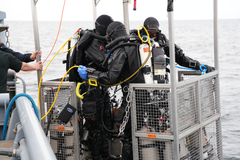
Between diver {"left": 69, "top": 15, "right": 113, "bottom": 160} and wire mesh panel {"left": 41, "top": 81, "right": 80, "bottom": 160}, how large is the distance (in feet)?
0.72

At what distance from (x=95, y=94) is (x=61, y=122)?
2.09 ft

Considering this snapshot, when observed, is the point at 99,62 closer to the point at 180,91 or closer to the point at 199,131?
the point at 180,91

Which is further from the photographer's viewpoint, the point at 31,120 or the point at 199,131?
the point at 199,131

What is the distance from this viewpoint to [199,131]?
3873 mm

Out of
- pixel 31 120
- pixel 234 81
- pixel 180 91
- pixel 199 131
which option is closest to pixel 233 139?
pixel 199 131

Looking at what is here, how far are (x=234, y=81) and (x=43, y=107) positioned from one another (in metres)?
15.5

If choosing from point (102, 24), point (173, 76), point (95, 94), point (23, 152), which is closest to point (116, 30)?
point (102, 24)

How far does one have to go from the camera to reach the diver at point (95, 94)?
421cm

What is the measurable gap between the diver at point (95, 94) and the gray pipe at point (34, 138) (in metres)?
2.73

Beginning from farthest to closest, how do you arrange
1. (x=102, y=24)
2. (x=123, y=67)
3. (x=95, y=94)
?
(x=102, y=24), (x=95, y=94), (x=123, y=67)

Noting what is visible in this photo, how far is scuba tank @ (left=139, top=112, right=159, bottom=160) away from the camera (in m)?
3.69

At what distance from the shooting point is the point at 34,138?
1.08m

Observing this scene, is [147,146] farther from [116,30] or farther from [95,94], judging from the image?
[116,30]

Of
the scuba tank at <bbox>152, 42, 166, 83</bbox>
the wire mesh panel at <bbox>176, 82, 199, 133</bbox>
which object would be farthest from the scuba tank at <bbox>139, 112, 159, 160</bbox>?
the scuba tank at <bbox>152, 42, 166, 83</bbox>
